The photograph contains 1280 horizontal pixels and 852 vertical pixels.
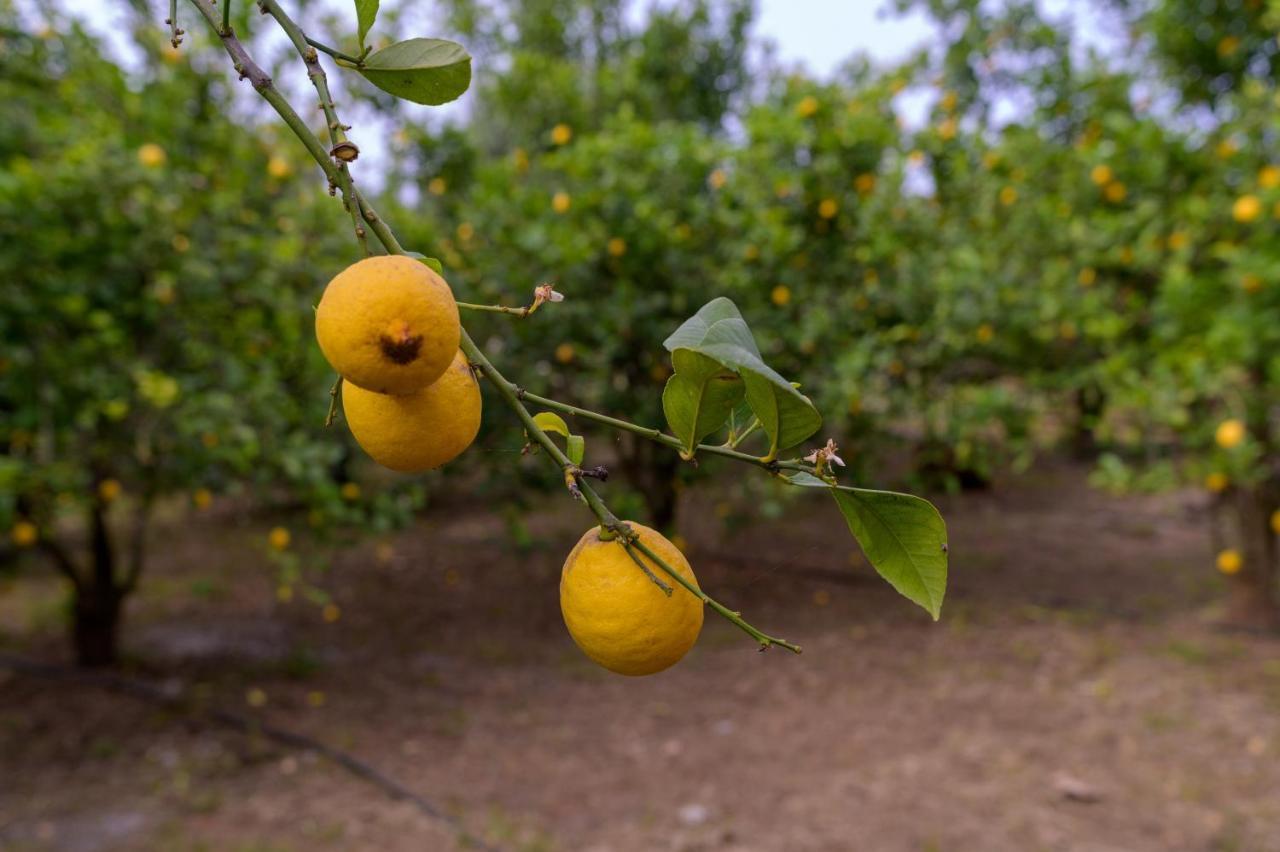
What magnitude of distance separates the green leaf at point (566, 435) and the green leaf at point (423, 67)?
19 centimetres

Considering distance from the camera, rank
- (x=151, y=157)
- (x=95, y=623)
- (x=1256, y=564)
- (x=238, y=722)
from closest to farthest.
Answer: (x=151, y=157), (x=238, y=722), (x=95, y=623), (x=1256, y=564)

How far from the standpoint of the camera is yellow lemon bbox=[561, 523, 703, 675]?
0.48m

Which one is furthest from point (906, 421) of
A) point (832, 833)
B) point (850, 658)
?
point (832, 833)

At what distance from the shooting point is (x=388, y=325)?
0.41m

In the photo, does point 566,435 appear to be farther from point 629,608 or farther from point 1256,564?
point 1256,564

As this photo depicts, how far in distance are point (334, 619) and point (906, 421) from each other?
2.98m

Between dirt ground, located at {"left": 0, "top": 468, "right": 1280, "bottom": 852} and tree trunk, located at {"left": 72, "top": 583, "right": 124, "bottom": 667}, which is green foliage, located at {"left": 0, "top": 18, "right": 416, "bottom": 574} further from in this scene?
dirt ground, located at {"left": 0, "top": 468, "right": 1280, "bottom": 852}

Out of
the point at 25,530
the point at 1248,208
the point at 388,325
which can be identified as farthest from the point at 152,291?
the point at 1248,208

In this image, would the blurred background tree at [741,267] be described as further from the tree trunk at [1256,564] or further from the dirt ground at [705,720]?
the dirt ground at [705,720]

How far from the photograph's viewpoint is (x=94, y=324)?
2.84 meters

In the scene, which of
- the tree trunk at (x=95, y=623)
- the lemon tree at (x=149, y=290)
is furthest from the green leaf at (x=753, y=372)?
the tree trunk at (x=95, y=623)

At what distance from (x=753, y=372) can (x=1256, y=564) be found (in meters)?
4.39

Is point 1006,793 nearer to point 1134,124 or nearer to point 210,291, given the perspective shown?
point 1134,124

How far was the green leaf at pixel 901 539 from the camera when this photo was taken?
450 mm
